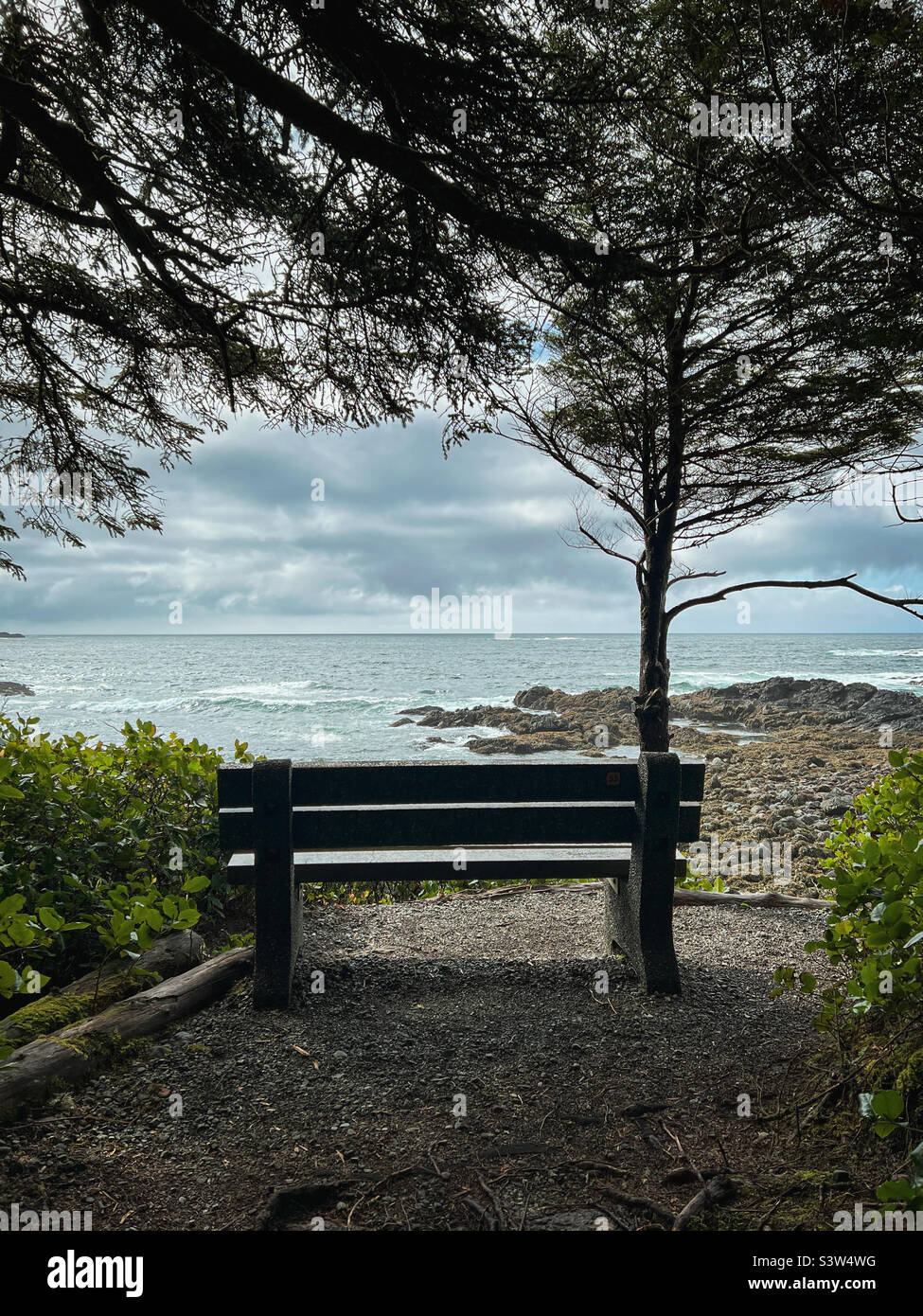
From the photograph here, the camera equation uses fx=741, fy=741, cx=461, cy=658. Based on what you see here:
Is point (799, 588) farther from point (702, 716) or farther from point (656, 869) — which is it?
point (702, 716)

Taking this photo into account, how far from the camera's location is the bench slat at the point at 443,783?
345 centimetres

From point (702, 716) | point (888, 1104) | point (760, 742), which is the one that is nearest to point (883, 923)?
point (888, 1104)

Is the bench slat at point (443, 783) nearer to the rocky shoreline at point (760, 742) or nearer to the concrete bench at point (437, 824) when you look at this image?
the concrete bench at point (437, 824)

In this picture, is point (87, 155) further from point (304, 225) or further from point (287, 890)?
point (287, 890)

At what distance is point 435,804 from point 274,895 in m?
0.85

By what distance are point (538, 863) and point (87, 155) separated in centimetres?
462

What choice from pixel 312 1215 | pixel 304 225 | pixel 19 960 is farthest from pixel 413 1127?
pixel 304 225

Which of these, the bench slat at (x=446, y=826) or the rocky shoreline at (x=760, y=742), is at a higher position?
the bench slat at (x=446, y=826)

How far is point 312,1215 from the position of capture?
2041mm

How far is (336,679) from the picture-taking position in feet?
163

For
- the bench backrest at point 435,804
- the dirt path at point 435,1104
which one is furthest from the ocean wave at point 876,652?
the dirt path at point 435,1104

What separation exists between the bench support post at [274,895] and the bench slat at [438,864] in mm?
168

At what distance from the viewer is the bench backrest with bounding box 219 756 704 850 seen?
3430 millimetres

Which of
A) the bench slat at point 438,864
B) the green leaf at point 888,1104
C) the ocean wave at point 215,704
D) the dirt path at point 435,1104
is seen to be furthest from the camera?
the ocean wave at point 215,704
